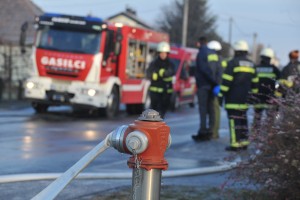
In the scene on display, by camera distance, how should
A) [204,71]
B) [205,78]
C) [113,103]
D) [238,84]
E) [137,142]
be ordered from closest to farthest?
1. [137,142]
2. [238,84]
3. [204,71]
4. [205,78]
5. [113,103]

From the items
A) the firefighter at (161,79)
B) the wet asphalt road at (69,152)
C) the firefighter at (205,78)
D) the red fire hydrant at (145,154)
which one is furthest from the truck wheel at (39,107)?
the red fire hydrant at (145,154)

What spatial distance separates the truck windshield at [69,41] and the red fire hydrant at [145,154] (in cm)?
1272

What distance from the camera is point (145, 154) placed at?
139 inches

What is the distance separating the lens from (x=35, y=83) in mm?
16094

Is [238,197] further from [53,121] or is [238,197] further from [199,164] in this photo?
[53,121]

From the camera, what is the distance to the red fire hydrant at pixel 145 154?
3.49m

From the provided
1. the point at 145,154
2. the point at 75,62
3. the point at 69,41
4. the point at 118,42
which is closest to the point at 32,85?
the point at 75,62

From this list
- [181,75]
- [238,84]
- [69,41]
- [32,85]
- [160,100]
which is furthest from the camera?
[181,75]

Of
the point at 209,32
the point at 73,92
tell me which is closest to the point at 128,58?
the point at 73,92

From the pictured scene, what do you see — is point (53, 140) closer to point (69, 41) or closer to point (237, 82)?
point (237, 82)

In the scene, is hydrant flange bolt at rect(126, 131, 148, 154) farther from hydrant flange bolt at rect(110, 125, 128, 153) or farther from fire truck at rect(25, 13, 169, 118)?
fire truck at rect(25, 13, 169, 118)

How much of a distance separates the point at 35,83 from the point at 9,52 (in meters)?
5.97

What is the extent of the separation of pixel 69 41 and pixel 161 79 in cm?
505

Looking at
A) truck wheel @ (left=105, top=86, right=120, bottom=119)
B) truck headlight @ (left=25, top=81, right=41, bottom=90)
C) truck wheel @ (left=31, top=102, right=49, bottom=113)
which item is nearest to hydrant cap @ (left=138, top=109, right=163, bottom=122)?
truck headlight @ (left=25, top=81, right=41, bottom=90)
